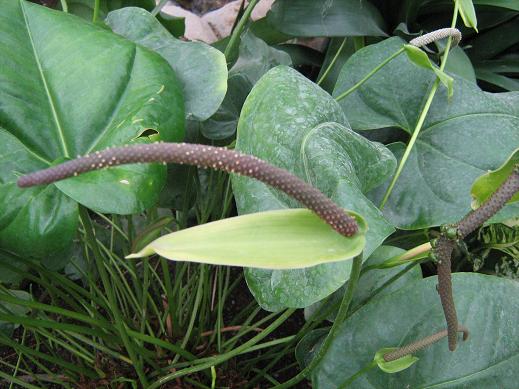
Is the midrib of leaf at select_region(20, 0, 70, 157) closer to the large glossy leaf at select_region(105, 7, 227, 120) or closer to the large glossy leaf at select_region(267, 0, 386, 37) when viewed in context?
the large glossy leaf at select_region(105, 7, 227, 120)

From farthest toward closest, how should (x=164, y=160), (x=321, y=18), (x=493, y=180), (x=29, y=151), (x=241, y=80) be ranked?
1. (x=321, y=18)
2. (x=241, y=80)
3. (x=29, y=151)
4. (x=493, y=180)
5. (x=164, y=160)

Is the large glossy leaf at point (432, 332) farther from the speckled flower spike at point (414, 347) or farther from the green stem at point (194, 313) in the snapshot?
the green stem at point (194, 313)

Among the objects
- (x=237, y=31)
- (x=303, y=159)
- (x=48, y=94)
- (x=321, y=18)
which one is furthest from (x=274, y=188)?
(x=321, y=18)

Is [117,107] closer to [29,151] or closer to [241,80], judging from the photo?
[29,151]

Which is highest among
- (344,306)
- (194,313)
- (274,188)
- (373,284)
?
(274,188)

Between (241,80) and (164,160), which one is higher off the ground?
(164,160)

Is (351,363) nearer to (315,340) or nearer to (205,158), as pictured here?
(315,340)

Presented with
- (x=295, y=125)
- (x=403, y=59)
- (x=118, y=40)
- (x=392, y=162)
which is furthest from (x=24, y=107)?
(x=403, y=59)
